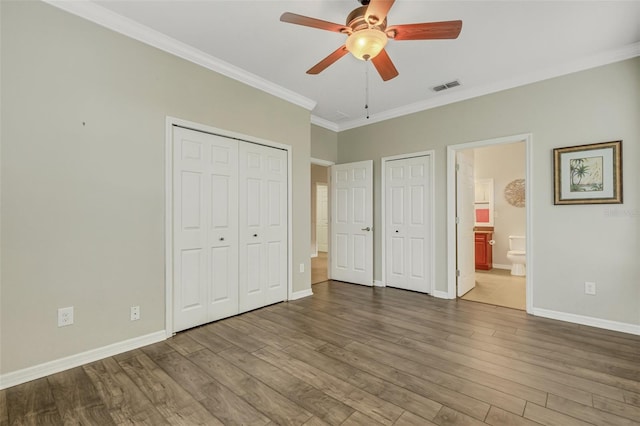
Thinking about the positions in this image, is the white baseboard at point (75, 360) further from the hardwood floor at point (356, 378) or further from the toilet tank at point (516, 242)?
the toilet tank at point (516, 242)

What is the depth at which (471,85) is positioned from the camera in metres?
3.67

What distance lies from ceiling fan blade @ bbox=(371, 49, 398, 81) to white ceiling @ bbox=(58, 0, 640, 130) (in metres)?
0.45

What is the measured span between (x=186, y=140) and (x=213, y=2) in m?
1.24

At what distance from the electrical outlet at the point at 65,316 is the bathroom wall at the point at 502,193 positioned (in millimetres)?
6921

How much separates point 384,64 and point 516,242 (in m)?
5.28

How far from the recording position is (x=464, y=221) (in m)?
4.24

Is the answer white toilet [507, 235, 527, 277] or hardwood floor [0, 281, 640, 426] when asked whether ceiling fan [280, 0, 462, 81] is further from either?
white toilet [507, 235, 527, 277]

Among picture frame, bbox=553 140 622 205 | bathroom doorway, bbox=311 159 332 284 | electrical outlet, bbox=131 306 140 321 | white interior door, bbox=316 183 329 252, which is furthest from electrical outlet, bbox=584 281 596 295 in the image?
white interior door, bbox=316 183 329 252

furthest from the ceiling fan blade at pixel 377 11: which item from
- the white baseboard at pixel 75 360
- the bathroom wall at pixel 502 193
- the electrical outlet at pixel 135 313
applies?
the bathroom wall at pixel 502 193

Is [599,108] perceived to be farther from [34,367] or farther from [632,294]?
[34,367]

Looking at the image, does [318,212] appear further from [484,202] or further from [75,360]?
[75,360]

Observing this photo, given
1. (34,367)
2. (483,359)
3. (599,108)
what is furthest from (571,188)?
(34,367)

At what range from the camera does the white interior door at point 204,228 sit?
9.41ft

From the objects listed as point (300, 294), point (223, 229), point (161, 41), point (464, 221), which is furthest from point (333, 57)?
point (464, 221)
